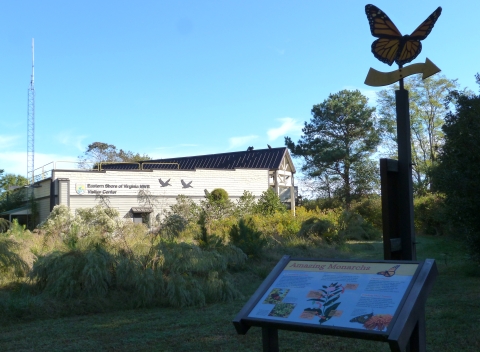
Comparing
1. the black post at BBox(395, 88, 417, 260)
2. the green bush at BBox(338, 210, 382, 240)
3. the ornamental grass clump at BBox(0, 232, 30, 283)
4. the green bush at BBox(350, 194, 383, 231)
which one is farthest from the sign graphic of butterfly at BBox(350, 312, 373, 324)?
the green bush at BBox(350, 194, 383, 231)

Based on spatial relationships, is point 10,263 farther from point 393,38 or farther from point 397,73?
point 393,38

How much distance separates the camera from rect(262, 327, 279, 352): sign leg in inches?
207

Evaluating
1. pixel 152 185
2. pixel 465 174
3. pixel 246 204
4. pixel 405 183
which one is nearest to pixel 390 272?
pixel 405 183

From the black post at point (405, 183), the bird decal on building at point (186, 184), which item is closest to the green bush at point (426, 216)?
the bird decal on building at point (186, 184)

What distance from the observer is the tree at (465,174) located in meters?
10.7

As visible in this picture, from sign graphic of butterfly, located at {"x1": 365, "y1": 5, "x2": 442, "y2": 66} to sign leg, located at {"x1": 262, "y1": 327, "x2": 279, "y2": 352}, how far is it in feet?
10.3

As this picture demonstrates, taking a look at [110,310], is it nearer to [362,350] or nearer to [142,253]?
[142,253]

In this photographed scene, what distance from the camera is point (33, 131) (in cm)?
4622

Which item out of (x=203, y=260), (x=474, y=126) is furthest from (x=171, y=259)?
(x=474, y=126)

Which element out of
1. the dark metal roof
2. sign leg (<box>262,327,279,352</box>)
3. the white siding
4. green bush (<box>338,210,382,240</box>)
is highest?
the dark metal roof

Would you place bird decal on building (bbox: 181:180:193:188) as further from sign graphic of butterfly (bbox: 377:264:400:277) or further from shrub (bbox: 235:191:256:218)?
→ sign graphic of butterfly (bbox: 377:264:400:277)

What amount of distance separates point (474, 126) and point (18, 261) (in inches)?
368

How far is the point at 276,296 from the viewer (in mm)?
5117

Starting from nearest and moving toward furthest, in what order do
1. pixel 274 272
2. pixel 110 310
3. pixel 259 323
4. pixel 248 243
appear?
1. pixel 259 323
2. pixel 274 272
3. pixel 110 310
4. pixel 248 243
